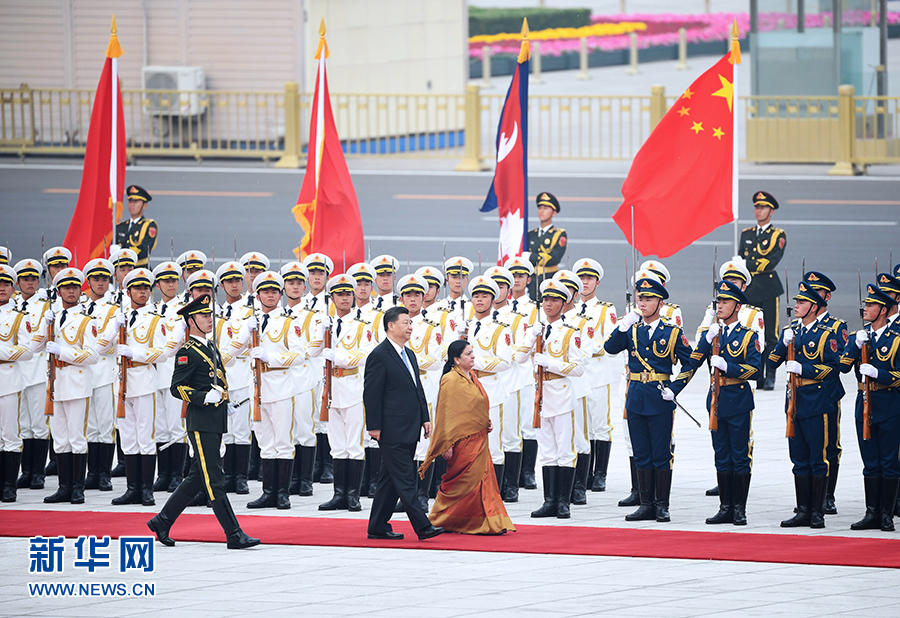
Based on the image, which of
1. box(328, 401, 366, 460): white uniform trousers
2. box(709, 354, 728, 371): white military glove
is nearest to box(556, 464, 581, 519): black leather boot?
box(709, 354, 728, 371): white military glove

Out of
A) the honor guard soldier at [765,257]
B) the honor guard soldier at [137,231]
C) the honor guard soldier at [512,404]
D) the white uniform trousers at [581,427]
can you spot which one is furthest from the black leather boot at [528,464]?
the honor guard soldier at [137,231]

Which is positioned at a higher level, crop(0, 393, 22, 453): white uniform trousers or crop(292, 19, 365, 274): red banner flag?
crop(292, 19, 365, 274): red banner flag

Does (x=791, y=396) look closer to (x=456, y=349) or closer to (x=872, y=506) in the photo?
(x=872, y=506)

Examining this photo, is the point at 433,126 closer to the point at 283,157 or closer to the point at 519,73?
the point at 283,157

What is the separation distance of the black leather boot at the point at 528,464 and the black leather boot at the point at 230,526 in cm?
298

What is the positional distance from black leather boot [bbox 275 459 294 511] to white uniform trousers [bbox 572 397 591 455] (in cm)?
226

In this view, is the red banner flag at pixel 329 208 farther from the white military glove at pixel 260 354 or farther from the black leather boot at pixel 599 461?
the black leather boot at pixel 599 461

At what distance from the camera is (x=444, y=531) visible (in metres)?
10.0

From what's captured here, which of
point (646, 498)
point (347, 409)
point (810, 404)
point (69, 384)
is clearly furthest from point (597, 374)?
point (69, 384)

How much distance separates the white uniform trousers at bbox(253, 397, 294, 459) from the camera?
1084 cm

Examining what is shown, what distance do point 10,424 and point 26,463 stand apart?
0.57 metres

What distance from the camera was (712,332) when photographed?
33.4 feet

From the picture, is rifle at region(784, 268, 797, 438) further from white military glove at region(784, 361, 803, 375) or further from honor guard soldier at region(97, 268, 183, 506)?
honor guard soldier at region(97, 268, 183, 506)

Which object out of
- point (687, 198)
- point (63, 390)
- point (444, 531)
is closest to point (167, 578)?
point (444, 531)
